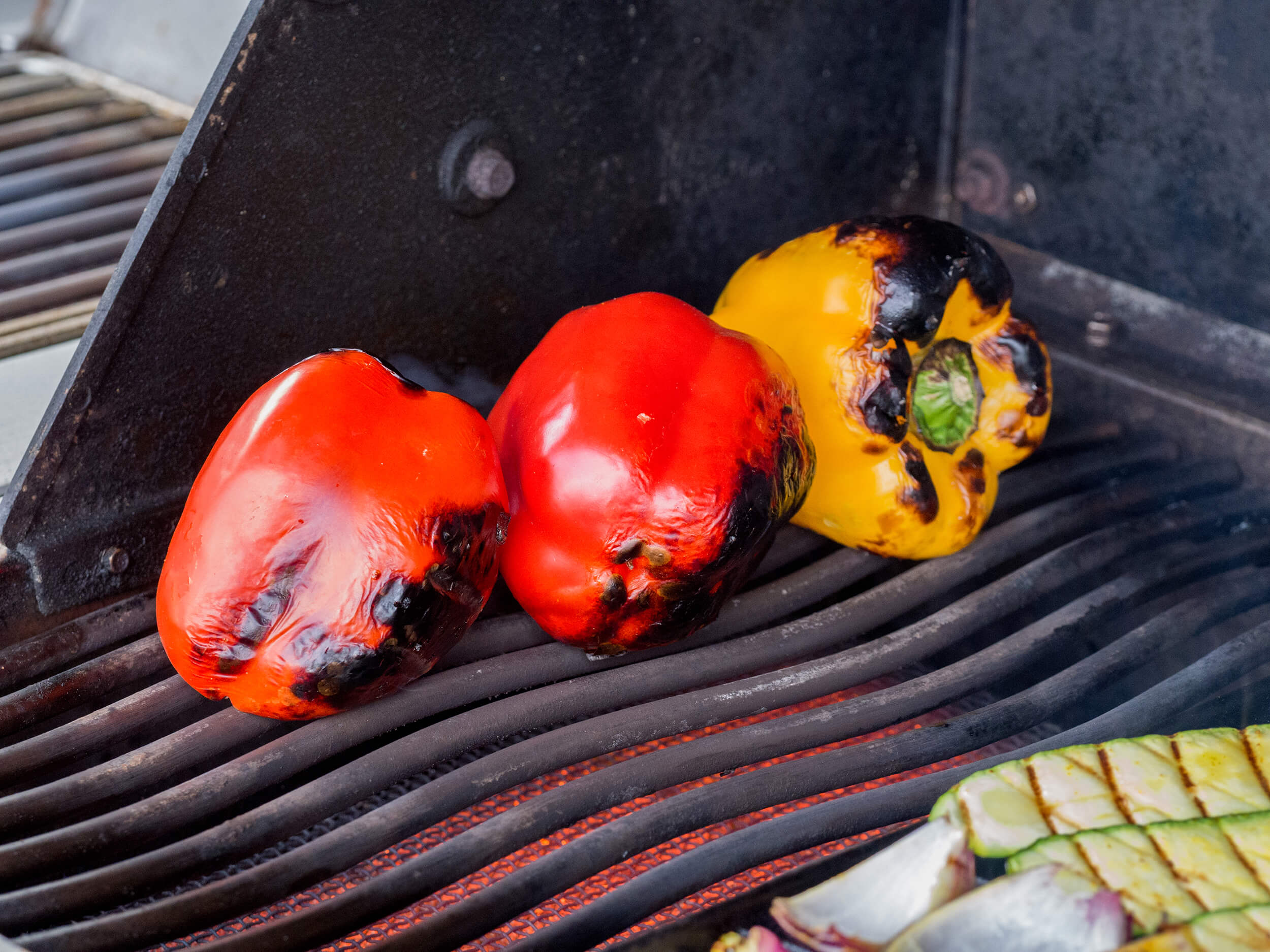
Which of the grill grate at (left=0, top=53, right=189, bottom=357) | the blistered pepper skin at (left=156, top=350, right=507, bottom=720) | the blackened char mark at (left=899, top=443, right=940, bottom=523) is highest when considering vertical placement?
the blackened char mark at (left=899, top=443, right=940, bottom=523)

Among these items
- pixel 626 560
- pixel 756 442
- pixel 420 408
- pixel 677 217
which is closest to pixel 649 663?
pixel 626 560

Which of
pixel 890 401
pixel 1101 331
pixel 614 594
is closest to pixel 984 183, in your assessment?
pixel 1101 331

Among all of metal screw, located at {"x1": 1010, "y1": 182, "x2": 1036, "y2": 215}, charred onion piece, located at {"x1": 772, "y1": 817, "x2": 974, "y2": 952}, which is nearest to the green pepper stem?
metal screw, located at {"x1": 1010, "y1": 182, "x2": 1036, "y2": 215}

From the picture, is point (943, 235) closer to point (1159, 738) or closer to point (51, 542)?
point (1159, 738)

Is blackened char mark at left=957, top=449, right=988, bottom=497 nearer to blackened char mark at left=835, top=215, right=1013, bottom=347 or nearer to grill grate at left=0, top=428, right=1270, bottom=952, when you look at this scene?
grill grate at left=0, top=428, right=1270, bottom=952

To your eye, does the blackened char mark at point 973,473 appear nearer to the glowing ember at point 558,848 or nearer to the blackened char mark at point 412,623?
the glowing ember at point 558,848
